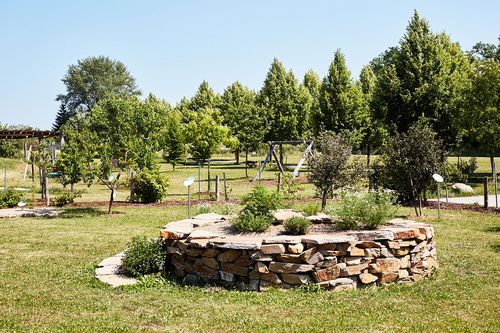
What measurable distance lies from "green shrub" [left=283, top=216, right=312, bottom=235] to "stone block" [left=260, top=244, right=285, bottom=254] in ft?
2.91

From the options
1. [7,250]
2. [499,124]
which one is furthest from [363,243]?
[499,124]

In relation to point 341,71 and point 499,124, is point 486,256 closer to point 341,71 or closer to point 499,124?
point 499,124

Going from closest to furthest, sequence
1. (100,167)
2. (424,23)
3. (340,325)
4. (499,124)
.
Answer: (340,325) < (100,167) < (499,124) < (424,23)

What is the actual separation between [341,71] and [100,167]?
78.8ft

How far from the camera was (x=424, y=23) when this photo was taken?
29.8 m

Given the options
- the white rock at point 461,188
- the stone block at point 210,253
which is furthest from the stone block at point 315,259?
the white rock at point 461,188

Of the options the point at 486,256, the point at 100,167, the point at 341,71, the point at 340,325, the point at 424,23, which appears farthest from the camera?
the point at 341,71

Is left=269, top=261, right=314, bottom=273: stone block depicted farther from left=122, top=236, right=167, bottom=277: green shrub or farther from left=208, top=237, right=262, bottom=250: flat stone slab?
left=122, top=236, right=167, bottom=277: green shrub

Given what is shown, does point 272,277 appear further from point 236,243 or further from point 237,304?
point 237,304

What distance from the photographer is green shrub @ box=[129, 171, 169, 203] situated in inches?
901

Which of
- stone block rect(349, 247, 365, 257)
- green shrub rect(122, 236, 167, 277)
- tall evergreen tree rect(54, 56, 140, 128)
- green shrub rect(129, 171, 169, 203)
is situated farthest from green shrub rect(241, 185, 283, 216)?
tall evergreen tree rect(54, 56, 140, 128)

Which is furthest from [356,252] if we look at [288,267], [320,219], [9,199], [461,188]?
[461,188]

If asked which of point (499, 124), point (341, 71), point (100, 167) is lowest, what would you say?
point (100, 167)

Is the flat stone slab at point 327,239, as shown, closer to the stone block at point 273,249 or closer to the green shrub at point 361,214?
the stone block at point 273,249
